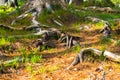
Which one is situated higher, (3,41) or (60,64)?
(3,41)

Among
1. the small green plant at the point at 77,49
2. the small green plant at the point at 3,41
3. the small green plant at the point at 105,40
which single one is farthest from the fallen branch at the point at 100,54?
the small green plant at the point at 3,41

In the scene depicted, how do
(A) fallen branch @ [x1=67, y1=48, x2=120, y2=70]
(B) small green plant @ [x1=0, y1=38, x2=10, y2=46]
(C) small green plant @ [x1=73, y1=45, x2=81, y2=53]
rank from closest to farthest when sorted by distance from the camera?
(A) fallen branch @ [x1=67, y1=48, x2=120, y2=70]
(C) small green plant @ [x1=73, y1=45, x2=81, y2=53]
(B) small green plant @ [x1=0, y1=38, x2=10, y2=46]

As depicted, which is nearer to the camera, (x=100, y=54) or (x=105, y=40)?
(x=100, y=54)

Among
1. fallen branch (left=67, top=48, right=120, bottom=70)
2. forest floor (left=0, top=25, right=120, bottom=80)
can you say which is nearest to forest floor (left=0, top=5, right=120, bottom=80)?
forest floor (left=0, top=25, right=120, bottom=80)

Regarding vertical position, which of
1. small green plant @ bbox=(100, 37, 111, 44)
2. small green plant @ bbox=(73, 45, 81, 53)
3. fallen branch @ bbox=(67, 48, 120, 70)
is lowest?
small green plant @ bbox=(100, 37, 111, 44)

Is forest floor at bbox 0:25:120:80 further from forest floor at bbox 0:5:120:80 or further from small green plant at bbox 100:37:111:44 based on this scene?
small green plant at bbox 100:37:111:44

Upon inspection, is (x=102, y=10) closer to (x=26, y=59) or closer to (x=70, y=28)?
(x=70, y=28)

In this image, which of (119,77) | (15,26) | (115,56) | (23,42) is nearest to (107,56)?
(115,56)

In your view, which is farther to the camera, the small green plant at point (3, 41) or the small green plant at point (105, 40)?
the small green plant at point (105, 40)

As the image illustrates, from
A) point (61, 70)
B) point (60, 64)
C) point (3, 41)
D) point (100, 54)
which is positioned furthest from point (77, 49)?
point (3, 41)

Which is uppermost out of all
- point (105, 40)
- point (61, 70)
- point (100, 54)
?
point (100, 54)

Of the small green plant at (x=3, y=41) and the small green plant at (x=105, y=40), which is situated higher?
the small green plant at (x=3, y=41)

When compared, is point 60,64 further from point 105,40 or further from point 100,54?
point 105,40

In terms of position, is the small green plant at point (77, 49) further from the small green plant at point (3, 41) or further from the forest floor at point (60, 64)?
the small green plant at point (3, 41)
